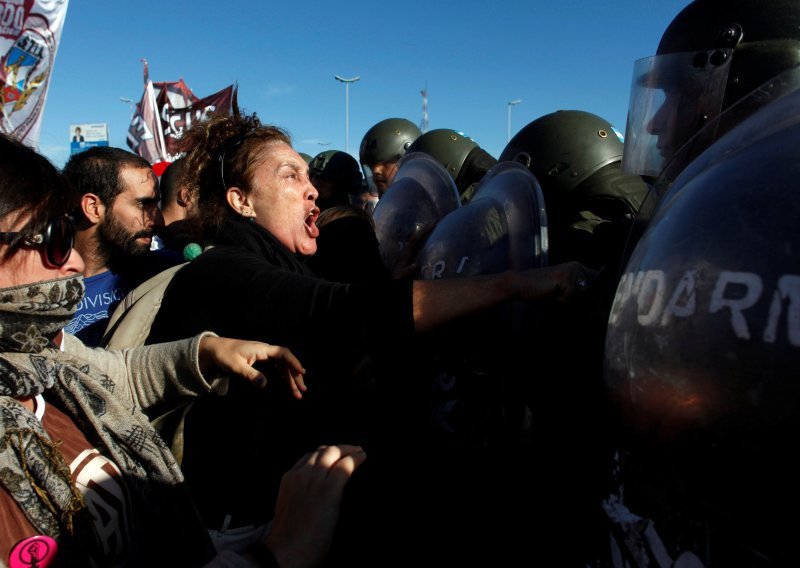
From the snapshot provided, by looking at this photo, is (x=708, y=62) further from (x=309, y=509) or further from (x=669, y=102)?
(x=309, y=509)

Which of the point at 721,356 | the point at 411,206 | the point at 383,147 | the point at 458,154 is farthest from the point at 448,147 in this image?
the point at 721,356

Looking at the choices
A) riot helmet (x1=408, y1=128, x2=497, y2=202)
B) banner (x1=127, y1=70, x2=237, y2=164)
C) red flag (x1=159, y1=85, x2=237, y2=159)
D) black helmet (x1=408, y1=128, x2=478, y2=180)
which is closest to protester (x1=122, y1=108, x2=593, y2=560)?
riot helmet (x1=408, y1=128, x2=497, y2=202)

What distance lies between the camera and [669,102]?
7.23ft

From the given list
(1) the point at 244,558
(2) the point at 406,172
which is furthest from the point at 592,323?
(2) the point at 406,172

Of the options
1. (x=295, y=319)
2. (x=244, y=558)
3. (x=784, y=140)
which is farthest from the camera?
(x=295, y=319)

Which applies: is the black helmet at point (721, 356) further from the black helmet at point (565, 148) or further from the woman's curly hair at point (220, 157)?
the black helmet at point (565, 148)

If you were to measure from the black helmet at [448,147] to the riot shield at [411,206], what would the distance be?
2328 millimetres

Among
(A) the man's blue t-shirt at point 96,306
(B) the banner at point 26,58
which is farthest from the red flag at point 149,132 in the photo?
(A) the man's blue t-shirt at point 96,306

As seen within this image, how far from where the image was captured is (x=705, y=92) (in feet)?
6.96

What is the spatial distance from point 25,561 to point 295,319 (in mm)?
867

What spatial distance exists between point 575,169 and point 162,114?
36.9 feet

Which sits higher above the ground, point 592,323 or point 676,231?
point 676,231

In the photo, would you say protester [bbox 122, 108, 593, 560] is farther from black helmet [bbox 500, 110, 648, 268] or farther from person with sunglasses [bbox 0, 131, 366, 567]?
black helmet [bbox 500, 110, 648, 268]

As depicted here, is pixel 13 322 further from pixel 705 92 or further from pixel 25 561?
pixel 705 92
